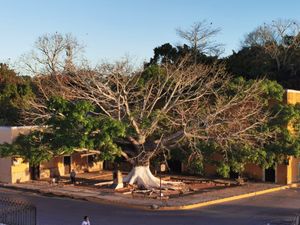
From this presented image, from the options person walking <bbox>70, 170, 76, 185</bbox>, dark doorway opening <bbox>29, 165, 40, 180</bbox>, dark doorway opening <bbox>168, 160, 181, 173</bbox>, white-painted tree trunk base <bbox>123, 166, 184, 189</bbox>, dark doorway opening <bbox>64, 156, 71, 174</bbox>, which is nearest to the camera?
white-painted tree trunk base <bbox>123, 166, 184, 189</bbox>

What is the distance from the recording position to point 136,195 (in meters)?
29.8

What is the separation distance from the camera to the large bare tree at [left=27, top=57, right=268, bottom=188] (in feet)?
102

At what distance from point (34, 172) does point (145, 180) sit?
843cm

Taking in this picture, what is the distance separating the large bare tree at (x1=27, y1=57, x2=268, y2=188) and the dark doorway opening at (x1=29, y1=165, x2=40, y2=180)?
4.12 meters

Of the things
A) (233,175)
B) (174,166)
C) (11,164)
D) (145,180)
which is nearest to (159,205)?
(145,180)

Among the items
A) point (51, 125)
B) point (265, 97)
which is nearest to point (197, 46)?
point (265, 97)

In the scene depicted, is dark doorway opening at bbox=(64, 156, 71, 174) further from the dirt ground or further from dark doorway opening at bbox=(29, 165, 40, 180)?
dark doorway opening at bbox=(29, 165, 40, 180)

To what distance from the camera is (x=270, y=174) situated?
35406 mm

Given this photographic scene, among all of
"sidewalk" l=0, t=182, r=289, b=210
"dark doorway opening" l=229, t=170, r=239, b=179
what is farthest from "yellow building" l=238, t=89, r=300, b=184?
Answer: "sidewalk" l=0, t=182, r=289, b=210

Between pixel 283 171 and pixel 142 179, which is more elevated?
pixel 283 171

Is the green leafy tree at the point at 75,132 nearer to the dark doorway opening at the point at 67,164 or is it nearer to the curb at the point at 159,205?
the curb at the point at 159,205

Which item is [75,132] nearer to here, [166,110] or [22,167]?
[166,110]

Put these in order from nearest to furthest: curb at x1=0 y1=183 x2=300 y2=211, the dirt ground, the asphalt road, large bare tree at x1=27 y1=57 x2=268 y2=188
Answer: the asphalt road
curb at x1=0 y1=183 x2=300 y2=211
the dirt ground
large bare tree at x1=27 y1=57 x2=268 y2=188

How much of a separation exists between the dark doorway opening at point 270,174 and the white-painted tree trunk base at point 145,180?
20.8 feet
